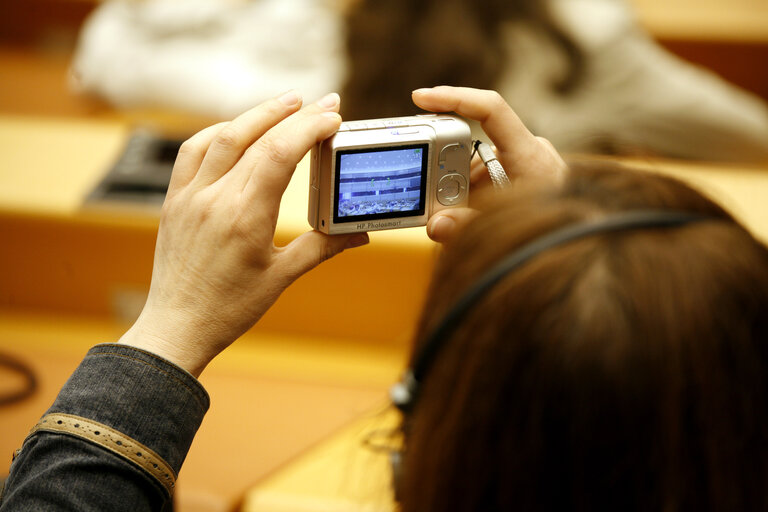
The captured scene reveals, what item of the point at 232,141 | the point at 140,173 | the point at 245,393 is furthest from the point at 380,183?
the point at 140,173

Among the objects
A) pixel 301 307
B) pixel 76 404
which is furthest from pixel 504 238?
pixel 301 307

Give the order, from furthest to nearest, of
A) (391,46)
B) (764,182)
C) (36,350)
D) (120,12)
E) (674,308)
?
(120,12)
(391,46)
(764,182)
(36,350)
(674,308)

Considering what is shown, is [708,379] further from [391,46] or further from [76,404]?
[391,46]

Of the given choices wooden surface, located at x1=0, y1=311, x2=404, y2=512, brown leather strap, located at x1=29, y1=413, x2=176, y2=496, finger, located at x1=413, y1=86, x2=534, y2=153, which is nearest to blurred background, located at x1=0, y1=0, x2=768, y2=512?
wooden surface, located at x1=0, y1=311, x2=404, y2=512

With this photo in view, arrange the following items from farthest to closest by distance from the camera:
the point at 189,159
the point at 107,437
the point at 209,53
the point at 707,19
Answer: the point at 707,19 → the point at 209,53 → the point at 189,159 → the point at 107,437

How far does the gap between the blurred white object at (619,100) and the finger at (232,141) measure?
91 cm

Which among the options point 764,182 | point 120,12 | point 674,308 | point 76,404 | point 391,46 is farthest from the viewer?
point 120,12

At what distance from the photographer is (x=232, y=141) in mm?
538

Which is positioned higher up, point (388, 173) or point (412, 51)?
point (412, 51)

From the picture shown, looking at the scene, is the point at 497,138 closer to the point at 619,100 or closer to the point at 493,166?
the point at 493,166

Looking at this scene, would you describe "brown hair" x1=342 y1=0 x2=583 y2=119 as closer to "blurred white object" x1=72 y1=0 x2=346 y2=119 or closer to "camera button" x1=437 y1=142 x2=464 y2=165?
"blurred white object" x1=72 y1=0 x2=346 y2=119

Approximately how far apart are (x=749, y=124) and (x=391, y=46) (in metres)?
0.72

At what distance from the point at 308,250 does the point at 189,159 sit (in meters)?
0.11

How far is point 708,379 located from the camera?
0.35 m
